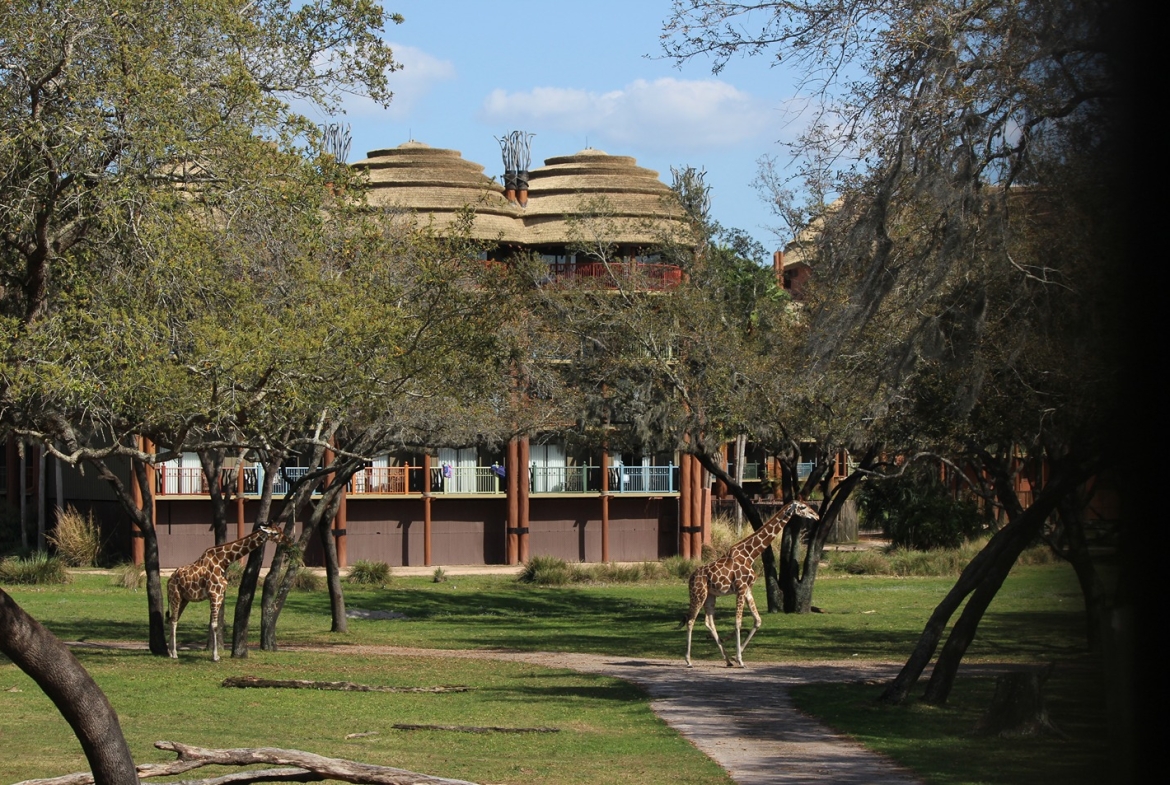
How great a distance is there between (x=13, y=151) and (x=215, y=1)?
268cm

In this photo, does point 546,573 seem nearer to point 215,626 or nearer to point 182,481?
point 182,481

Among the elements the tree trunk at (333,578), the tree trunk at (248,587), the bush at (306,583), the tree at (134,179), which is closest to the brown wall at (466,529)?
the bush at (306,583)

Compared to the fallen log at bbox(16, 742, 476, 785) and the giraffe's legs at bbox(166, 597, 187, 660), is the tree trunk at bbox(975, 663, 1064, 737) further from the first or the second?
the giraffe's legs at bbox(166, 597, 187, 660)

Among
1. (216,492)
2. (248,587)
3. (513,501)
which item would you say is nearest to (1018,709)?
(248,587)

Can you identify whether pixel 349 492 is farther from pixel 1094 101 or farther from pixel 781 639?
pixel 1094 101

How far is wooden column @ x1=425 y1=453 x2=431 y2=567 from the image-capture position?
44.3 m

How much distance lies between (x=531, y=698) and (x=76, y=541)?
27.1 m

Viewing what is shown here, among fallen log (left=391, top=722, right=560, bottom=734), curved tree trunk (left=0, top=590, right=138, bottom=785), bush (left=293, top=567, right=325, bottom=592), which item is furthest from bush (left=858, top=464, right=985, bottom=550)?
curved tree trunk (left=0, top=590, right=138, bottom=785)

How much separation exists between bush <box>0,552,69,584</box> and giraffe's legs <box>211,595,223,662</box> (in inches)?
622

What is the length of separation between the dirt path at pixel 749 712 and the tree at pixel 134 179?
6405 millimetres

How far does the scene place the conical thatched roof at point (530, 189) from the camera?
3856 cm

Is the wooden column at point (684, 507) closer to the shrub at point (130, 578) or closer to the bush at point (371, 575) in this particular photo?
the bush at point (371, 575)

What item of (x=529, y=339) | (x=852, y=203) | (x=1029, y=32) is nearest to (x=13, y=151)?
(x=852, y=203)

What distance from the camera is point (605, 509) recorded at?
46.1m
